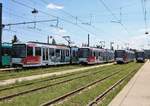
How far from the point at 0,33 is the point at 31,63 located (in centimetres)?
656

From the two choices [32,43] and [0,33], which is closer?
[32,43]

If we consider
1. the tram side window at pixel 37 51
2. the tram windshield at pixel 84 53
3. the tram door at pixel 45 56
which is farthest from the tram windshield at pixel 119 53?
the tram side window at pixel 37 51

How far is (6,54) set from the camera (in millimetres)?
44531

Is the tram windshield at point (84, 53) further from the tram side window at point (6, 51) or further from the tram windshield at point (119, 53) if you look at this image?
the tram windshield at point (119, 53)

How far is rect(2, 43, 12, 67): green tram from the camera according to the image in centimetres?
4438

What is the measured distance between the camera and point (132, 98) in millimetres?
16391

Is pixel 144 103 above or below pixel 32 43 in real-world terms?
below

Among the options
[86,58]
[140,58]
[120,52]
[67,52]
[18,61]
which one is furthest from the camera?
[140,58]

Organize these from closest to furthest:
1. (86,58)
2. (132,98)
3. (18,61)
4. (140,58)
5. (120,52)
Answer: (132,98), (18,61), (86,58), (120,52), (140,58)

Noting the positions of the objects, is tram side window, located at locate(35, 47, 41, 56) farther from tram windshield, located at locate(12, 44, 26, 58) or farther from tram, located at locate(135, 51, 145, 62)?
tram, located at locate(135, 51, 145, 62)

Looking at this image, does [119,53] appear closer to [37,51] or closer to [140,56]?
[140,56]

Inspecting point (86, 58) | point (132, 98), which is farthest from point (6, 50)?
point (132, 98)

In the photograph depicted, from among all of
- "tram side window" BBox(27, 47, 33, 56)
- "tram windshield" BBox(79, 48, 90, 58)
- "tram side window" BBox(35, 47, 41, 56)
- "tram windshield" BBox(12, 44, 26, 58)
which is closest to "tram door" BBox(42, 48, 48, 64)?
"tram side window" BBox(35, 47, 41, 56)

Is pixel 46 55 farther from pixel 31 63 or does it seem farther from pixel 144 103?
pixel 144 103
